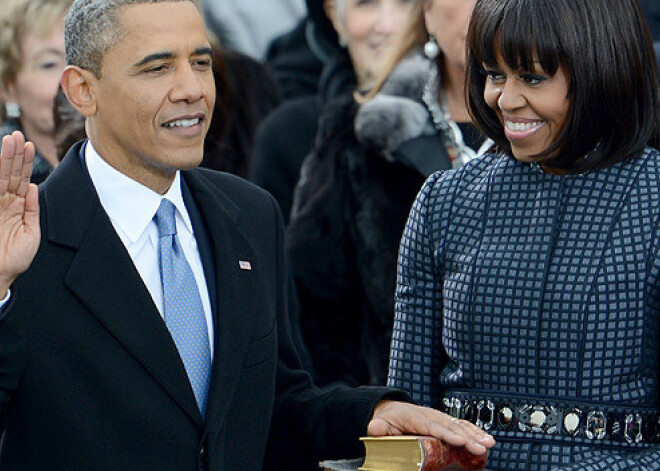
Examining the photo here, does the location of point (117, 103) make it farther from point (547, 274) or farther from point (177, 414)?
point (547, 274)

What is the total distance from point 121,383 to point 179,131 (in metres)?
0.60

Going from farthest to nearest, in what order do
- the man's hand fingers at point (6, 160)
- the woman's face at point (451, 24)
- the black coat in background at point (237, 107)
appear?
the black coat in background at point (237, 107)
the woman's face at point (451, 24)
the man's hand fingers at point (6, 160)

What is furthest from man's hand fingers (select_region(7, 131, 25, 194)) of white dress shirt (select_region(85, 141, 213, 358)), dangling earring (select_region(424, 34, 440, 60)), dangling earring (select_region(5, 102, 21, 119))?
dangling earring (select_region(5, 102, 21, 119))

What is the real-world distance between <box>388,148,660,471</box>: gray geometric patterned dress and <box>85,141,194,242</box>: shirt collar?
0.67 m

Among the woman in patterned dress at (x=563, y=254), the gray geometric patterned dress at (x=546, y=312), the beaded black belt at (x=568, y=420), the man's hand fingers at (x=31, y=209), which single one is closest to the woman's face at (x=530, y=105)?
the woman in patterned dress at (x=563, y=254)

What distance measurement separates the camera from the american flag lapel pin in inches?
141

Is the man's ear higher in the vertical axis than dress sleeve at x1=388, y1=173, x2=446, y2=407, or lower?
higher

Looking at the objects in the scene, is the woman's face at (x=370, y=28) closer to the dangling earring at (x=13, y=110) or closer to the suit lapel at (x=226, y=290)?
the dangling earring at (x=13, y=110)

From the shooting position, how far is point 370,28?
596 cm

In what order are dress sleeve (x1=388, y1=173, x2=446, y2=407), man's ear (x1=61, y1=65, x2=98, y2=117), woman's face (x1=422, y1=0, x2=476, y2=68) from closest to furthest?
man's ear (x1=61, y1=65, x2=98, y2=117)
dress sleeve (x1=388, y1=173, x2=446, y2=407)
woman's face (x1=422, y1=0, x2=476, y2=68)

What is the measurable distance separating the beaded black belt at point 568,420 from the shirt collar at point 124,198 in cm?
88

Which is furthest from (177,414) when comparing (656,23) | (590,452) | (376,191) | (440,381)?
(656,23)

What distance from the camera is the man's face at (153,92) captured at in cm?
344

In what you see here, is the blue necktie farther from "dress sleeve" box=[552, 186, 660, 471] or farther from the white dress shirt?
"dress sleeve" box=[552, 186, 660, 471]
